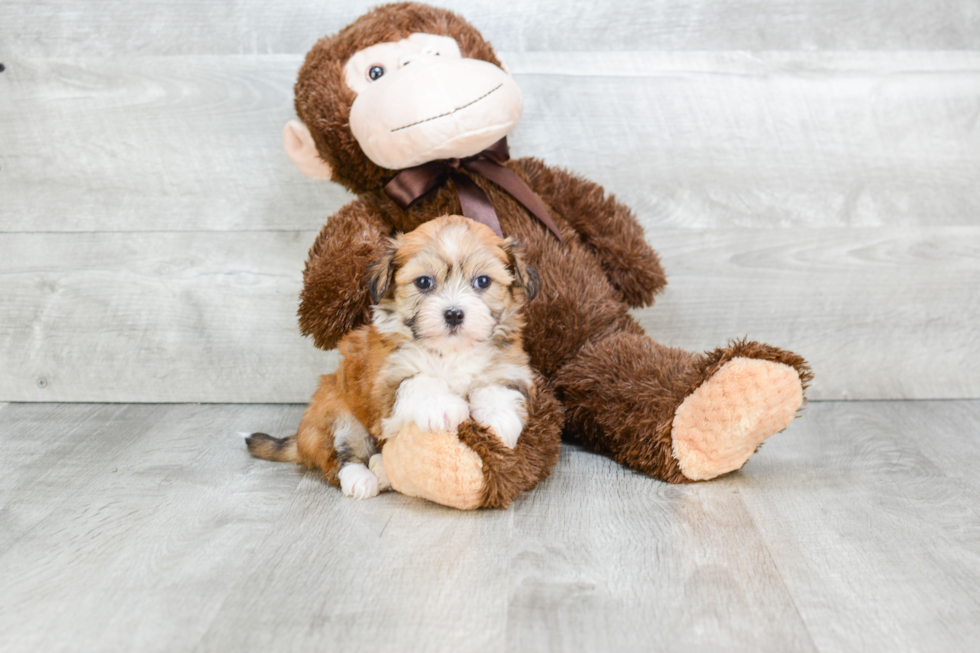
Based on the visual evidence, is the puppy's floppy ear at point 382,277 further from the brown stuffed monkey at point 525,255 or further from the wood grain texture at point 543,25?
the wood grain texture at point 543,25

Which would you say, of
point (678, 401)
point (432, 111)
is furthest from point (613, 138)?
point (678, 401)

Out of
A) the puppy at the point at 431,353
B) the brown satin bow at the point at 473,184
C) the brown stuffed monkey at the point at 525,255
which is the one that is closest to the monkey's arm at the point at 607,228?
the brown stuffed monkey at the point at 525,255

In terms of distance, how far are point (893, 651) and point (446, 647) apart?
693 mm

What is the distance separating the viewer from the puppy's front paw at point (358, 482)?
5.86 ft

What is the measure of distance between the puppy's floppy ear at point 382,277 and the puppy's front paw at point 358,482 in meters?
0.39

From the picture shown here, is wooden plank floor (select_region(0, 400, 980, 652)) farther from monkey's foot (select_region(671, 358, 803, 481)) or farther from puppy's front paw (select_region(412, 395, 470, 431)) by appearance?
puppy's front paw (select_region(412, 395, 470, 431))

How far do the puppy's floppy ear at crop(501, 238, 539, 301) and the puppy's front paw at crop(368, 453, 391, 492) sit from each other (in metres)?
0.51

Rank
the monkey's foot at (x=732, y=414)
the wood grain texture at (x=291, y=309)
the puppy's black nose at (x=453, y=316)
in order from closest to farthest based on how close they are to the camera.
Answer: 1. the puppy's black nose at (x=453, y=316)
2. the monkey's foot at (x=732, y=414)
3. the wood grain texture at (x=291, y=309)

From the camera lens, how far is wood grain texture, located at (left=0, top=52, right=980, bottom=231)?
8.09 feet

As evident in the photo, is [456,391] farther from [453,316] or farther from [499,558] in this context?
[499,558]

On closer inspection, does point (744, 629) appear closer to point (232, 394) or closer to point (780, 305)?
point (780, 305)

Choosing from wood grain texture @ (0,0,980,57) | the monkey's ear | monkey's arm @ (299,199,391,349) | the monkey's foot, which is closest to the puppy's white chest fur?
monkey's arm @ (299,199,391,349)

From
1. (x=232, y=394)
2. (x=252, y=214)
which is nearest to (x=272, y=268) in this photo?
(x=252, y=214)

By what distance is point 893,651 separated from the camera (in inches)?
48.9
